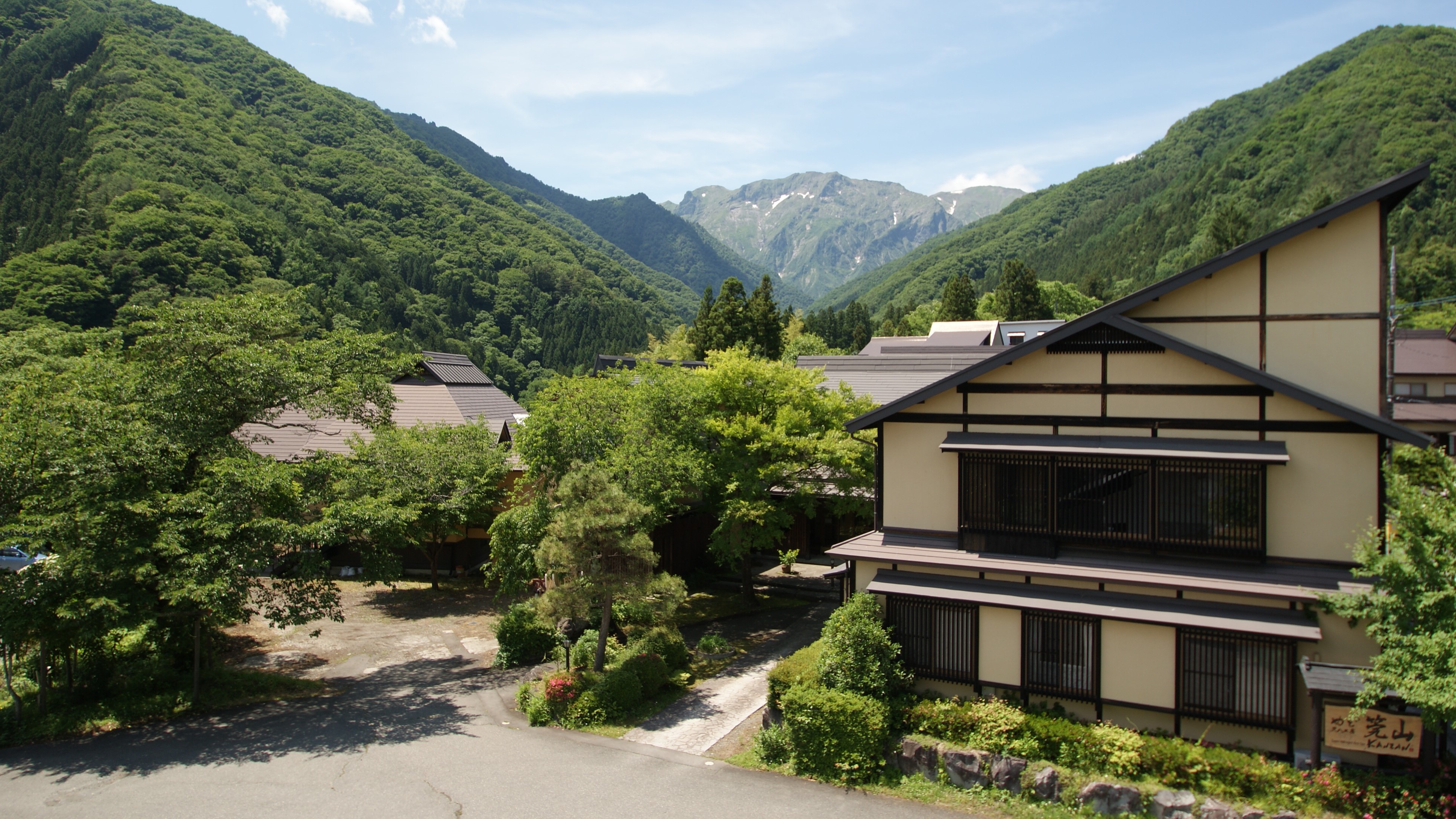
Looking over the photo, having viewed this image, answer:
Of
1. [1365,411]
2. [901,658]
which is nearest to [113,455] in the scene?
[901,658]

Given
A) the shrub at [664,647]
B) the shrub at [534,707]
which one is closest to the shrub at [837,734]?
the shrub at [664,647]

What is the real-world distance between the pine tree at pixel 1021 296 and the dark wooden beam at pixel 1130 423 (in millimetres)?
60720

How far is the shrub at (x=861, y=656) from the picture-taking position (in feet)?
39.1

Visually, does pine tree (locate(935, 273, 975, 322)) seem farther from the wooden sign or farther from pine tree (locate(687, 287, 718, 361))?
the wooden sign

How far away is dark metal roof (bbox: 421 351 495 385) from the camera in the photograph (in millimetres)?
33688

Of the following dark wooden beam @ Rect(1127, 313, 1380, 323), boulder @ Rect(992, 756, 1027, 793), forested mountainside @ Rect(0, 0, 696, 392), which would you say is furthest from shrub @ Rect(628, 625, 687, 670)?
forested mountainside @ Rect(0, 0, 696, 392)

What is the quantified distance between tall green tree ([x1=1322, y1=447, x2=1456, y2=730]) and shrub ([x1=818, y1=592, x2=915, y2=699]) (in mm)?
5908

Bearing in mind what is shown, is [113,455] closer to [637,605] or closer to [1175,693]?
[637,605]

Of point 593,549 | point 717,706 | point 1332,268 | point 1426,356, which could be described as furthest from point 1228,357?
point 1426,356

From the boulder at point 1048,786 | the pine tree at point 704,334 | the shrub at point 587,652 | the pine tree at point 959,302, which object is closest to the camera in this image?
the boulder at point 1048,786

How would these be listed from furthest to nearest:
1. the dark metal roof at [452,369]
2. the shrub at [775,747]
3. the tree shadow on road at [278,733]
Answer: the dark metal roof at [452,369] < the tree shadow on road at [278,733] < the shrub at [775,747]

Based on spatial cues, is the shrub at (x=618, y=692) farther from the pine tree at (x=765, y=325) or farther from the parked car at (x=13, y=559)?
the pine tree at (x=765, y=325)

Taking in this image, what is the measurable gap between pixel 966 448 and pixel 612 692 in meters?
7.76

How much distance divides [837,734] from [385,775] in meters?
6.94
